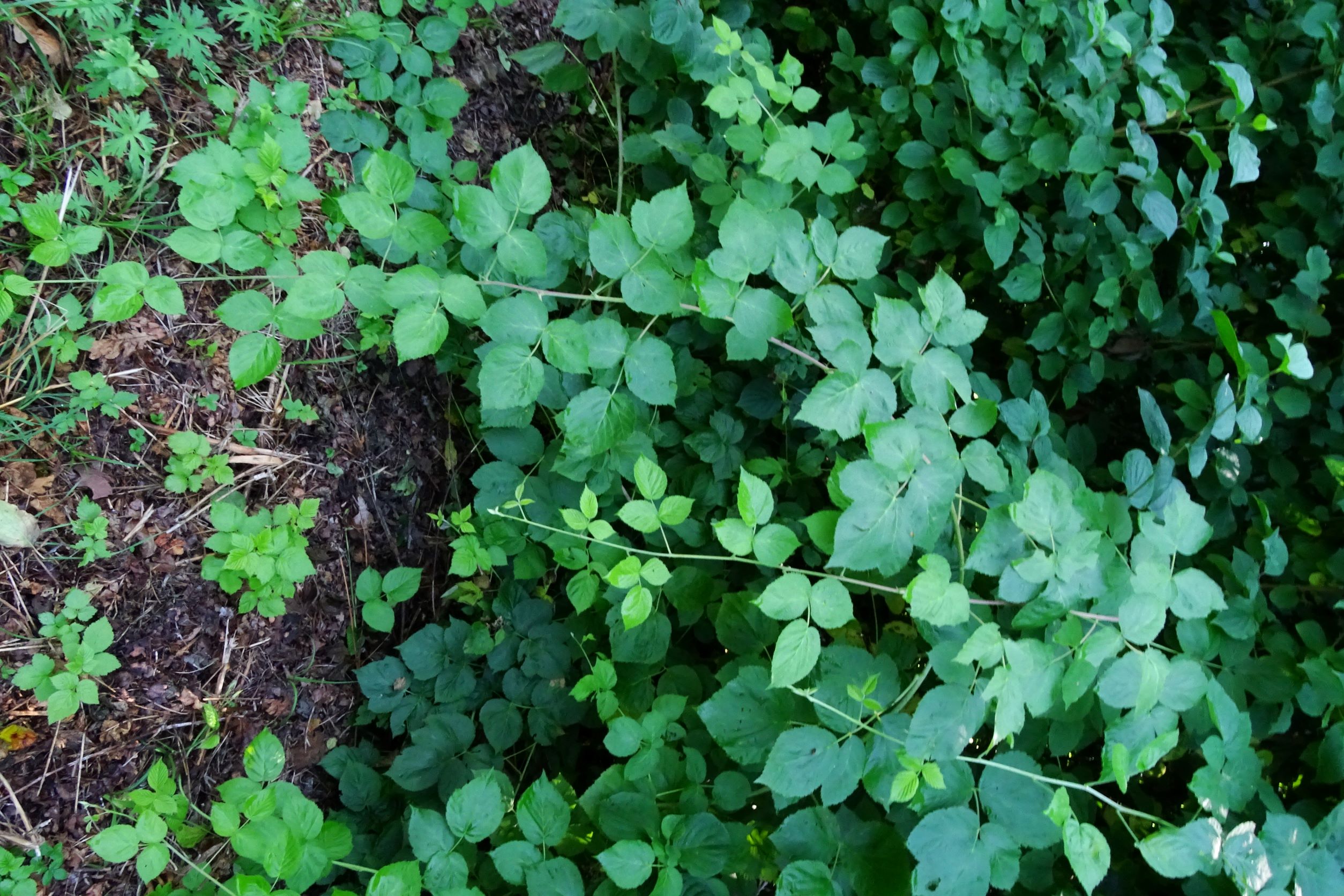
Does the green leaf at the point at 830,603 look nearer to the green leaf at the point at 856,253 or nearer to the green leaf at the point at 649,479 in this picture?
the green leaf at the point at 649,479

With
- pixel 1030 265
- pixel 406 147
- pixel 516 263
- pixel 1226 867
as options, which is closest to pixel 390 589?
pixel 516 263

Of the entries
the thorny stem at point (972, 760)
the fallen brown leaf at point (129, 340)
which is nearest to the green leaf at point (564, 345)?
the thorny stem at point (972, 760)

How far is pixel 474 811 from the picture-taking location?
1.45 m

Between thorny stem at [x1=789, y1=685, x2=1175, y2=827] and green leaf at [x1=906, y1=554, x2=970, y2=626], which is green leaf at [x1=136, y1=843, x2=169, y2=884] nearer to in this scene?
thorny stem at [x1=789, y1=685, x2=1175, y2=827]

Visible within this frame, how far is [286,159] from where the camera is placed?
5.65ft

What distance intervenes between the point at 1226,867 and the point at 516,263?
63.6 inches

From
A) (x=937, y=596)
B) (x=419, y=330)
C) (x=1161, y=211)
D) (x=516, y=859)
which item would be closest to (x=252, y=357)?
(x=419, y=330)

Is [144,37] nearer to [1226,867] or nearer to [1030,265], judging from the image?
[1030,265]

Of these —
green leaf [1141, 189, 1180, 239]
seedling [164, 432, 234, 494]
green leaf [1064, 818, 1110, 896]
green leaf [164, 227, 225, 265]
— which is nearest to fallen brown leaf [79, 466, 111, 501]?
seedling [164, 432, 234, 494]

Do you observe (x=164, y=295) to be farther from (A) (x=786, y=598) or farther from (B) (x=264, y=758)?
(A) (x=786, y=598)

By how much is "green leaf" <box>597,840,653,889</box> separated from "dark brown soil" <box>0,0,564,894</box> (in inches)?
40.4

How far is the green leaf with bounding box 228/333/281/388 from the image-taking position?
1418mm

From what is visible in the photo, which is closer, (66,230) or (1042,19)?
(66,230)

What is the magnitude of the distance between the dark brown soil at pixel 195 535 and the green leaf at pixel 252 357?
1.69ft
